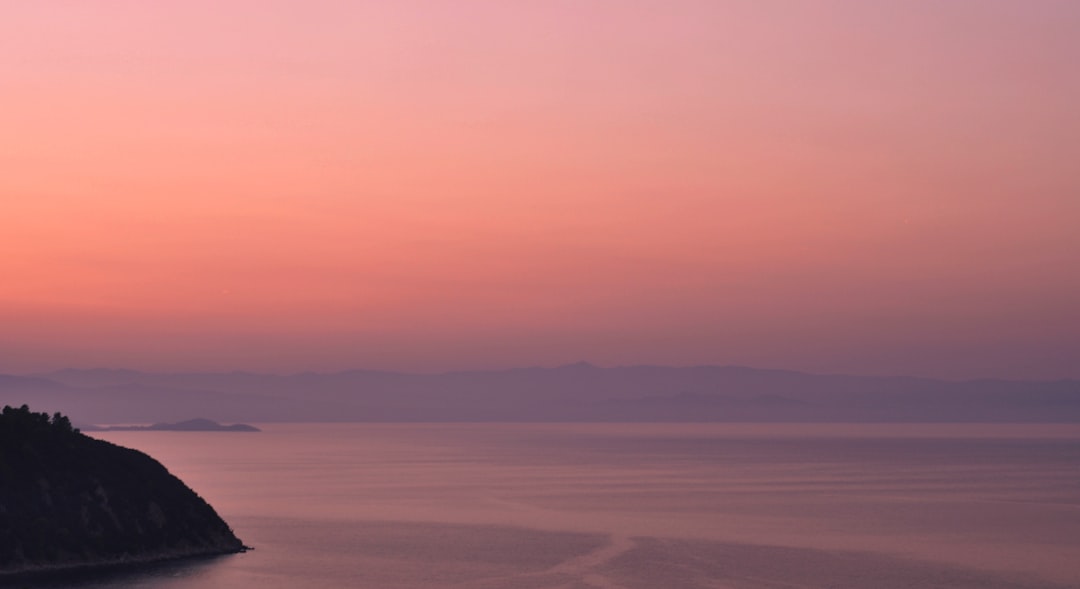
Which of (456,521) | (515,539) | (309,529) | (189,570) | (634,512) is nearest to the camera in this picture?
(189,570)

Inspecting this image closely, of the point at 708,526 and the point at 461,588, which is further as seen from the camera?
the point at 708,526

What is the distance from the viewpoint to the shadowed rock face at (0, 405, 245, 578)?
9781 centimetres

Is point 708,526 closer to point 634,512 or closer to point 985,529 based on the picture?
point 634,512

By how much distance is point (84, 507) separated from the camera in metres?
105

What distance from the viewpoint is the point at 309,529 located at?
141 meters

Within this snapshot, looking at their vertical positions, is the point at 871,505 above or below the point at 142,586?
above

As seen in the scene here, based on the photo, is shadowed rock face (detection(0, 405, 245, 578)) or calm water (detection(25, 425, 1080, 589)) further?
calm water (detection(25, 425, 1080, 589))

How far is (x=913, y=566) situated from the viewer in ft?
365

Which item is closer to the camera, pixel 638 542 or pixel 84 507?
pixel 84 507

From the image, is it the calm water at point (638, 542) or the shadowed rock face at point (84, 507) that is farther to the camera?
the calm water at point (638, 542)

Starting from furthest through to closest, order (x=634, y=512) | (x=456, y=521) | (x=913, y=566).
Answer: (x=634, y=512) → (x=456, y=521) → (x=913, y=566)

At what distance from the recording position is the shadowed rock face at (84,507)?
97812mm

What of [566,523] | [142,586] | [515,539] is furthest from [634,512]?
[142,586]

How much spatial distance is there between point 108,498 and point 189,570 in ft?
36.8
